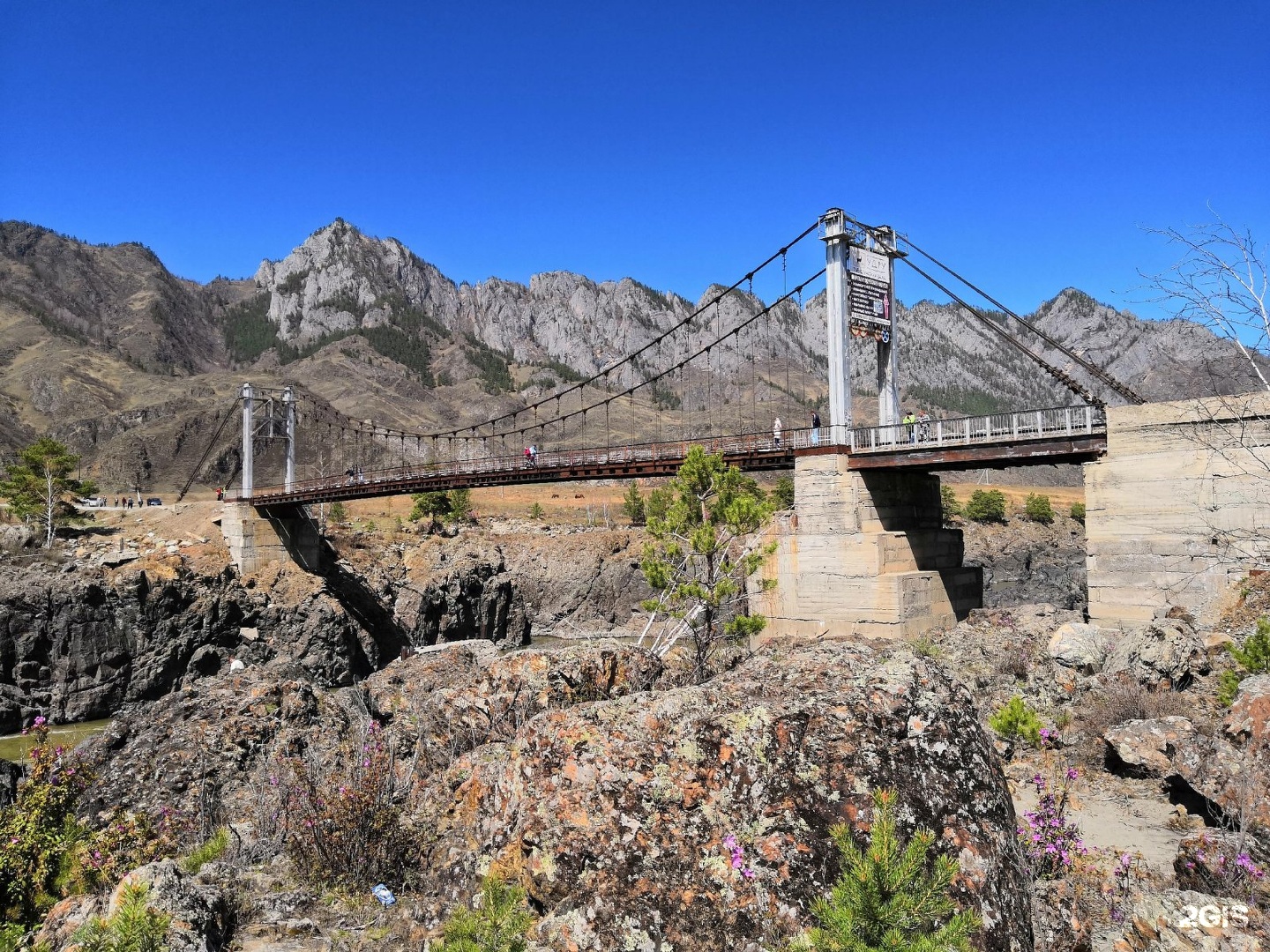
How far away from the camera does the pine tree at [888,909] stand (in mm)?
2697

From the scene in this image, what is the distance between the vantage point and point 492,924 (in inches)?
131

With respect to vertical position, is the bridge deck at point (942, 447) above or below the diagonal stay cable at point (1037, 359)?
below

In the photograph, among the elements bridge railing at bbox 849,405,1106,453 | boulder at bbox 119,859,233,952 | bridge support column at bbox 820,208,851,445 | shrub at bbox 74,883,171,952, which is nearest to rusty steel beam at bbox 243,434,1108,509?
bridge railing at bbox 849,405,1106,453

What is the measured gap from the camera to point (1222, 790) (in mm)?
5863

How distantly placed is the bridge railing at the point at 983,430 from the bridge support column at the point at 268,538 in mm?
31209

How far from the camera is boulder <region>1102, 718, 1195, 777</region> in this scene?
7.72m

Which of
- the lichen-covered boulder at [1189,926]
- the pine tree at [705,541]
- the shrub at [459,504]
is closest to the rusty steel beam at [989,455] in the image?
the pine tree at [705,541]

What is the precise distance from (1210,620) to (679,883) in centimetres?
1715

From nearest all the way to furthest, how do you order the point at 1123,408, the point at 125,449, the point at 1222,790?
the point at 1222,790
the point at 1123,408
the point at 125,449

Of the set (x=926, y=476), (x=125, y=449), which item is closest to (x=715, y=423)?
(x=125, y=449)

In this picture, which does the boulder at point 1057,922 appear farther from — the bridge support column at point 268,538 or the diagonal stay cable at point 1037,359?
the bridge support column at point 268,538

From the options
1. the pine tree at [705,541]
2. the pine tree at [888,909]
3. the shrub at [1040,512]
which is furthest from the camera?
the shrub at [1040,512]

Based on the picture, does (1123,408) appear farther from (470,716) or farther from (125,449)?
(125,449)

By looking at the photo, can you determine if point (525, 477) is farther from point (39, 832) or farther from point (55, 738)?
point (39, 832)
